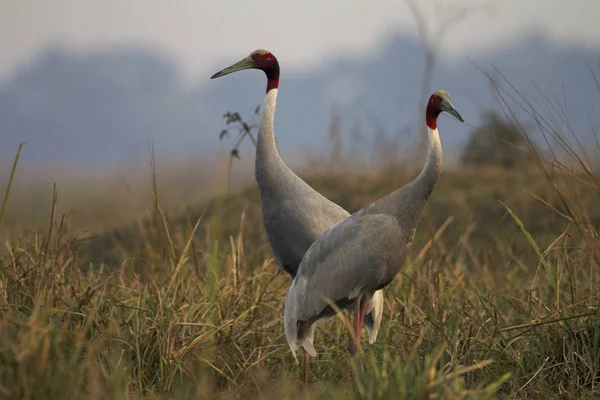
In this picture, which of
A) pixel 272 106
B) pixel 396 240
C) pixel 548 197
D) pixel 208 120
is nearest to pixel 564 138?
pixel 396 240

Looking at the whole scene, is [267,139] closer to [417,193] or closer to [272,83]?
[272,83]

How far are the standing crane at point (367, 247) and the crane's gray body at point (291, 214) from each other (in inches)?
11.4

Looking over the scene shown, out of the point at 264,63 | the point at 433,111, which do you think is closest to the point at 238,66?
the point at 264,63

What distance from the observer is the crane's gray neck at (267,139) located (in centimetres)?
494

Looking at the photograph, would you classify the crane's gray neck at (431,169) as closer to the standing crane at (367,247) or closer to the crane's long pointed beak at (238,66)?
the standing crane at (367,247)

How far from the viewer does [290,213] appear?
479cm

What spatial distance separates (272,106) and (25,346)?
2302mm

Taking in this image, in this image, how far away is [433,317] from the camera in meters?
4.61

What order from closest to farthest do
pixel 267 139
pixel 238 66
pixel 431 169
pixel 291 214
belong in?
pixel 431 169
pixel 291 214
pixel 267 139
pixel 238 66

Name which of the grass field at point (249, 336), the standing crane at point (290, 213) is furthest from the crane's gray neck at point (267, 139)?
the grass field at point (249, 336)

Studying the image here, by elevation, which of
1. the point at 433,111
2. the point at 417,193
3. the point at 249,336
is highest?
the point at 433,111

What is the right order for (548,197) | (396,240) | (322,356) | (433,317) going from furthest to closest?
(548,197), (322,356), (433,317), (396,240)

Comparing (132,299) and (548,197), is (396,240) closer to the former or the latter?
(132,299)

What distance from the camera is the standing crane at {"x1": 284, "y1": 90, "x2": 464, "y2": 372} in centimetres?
419
